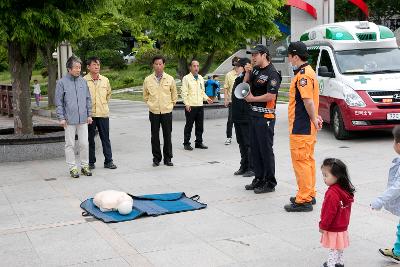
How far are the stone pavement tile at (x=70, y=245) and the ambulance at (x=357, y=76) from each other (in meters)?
6.94

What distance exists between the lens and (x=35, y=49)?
11672mm

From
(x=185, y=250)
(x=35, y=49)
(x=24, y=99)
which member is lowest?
(x=185, y=250)

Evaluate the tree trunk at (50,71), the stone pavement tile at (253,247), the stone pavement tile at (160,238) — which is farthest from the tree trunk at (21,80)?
the tree trunk at (50,71)

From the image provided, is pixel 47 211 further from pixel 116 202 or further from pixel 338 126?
pixel 338 126

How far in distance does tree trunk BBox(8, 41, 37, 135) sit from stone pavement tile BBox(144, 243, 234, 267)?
23.0 feet

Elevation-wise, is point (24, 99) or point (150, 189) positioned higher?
point (24, 99)

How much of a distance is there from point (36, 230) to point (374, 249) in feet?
11.3

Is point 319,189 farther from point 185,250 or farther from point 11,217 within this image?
point 11,217

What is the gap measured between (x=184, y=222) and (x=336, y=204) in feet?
7.21

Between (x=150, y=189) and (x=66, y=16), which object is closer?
(x=150, y=189)

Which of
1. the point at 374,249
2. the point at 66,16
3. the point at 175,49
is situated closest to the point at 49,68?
the point at 175,49

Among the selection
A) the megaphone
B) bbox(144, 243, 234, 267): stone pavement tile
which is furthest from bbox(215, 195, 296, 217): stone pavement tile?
the megaphone

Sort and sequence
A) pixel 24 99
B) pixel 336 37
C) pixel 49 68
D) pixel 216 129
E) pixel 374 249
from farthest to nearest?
pixel 49 68 → pixel 216 129 → pixel 336 37 → pixel 24 99 → pixel 374 249

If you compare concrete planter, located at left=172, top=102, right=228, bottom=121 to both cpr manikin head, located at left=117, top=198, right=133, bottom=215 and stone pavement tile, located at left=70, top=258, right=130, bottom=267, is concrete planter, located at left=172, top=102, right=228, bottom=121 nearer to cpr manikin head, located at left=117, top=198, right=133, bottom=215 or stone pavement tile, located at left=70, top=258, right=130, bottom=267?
cpr manikin head, located at left=117, top=198, right=133, bottom=215
